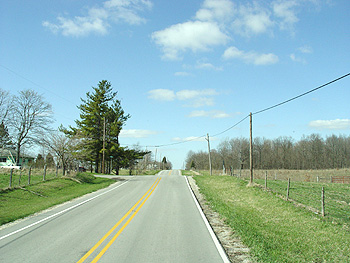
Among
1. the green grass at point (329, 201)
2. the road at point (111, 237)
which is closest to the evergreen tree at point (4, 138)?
the road at point (111, 237)

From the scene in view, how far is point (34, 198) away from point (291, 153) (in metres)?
94.6

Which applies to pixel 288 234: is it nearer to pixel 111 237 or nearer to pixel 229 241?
pixel 229 241

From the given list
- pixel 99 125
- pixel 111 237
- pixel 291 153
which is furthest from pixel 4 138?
pixel 291 153

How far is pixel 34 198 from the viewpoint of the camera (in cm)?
1820

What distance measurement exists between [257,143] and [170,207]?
98056 millimetres

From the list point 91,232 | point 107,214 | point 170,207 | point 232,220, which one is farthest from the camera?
point 170,207

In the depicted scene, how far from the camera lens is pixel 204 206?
50.0 ft

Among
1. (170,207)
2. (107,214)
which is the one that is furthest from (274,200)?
(107,214)

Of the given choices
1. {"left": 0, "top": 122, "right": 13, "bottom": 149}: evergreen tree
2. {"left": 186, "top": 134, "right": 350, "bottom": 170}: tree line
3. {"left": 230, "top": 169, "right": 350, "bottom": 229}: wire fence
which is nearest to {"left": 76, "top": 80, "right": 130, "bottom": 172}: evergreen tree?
{"left": 0, "top": 122, "right": 13, "bottom": 149}: evergreen tree

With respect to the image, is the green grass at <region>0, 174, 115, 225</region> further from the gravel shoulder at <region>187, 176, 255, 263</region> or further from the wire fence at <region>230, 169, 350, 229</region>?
the wire fence at <region>230, 169, 350, 229</region>

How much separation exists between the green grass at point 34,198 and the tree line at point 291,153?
6745cm

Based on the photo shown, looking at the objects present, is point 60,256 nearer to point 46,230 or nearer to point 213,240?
point 46,230

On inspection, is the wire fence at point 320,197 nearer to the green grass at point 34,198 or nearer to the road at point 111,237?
the road at point 111,237

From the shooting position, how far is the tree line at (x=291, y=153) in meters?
92.1
